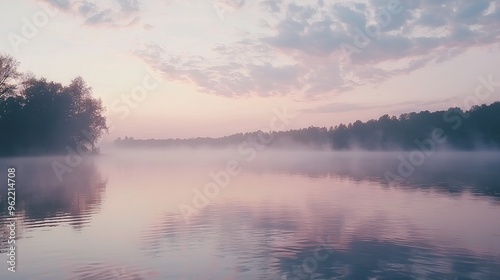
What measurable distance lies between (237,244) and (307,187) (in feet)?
92.8

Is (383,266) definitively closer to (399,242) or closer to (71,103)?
(399,242)

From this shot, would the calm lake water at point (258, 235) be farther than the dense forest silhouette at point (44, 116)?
No

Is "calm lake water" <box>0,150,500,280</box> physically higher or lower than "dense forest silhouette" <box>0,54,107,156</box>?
lower

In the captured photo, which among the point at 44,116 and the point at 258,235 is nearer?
the point at 258,235

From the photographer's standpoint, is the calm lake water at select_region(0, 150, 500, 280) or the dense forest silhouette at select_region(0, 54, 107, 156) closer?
the calm lake water at select_region(0, 150, 500, 280)

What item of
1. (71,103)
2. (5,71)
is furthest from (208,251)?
(71,103)

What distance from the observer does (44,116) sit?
115938 millimetres

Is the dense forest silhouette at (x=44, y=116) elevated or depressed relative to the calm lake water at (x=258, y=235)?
elevated

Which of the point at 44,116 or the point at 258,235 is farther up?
the point at 44,116

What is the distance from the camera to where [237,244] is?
22688mm

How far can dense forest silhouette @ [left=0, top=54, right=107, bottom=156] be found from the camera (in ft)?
337

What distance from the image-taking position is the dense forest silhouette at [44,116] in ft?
337

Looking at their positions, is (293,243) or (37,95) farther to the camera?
(37,95)

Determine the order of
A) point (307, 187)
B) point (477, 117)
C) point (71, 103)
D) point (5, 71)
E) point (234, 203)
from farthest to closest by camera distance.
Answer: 1. point (477, 117)
2. point (71, 103)
3. point (5, 71)
4. point (307, 187)
5. point (234, 203)
